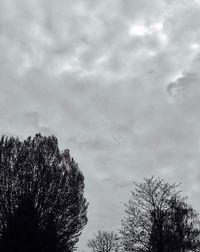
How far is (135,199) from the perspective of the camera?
1371 inches

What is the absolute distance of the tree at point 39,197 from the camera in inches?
1022

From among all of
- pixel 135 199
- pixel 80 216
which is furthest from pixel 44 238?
pixel 135 199

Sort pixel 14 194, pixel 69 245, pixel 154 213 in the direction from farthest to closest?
1. pixel 154 213
2. pixel 69 245
3. pixel 14 194

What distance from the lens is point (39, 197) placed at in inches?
1134

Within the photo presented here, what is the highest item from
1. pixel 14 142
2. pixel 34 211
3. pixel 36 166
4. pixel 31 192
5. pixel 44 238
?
pixel 14 142

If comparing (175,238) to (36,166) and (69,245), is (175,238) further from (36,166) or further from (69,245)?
(36,166)

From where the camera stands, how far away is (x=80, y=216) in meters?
32.1

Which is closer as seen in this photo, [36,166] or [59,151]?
[36,166]

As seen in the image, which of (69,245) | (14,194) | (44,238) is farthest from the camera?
(69,245)

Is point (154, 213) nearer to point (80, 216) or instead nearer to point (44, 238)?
point (80, 216)

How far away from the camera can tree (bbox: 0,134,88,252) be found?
2597 cm

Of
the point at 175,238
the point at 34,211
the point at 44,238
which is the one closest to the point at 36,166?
the point at 34,211

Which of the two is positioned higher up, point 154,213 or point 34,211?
point 154,213

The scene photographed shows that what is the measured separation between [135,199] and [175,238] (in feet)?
18.0
